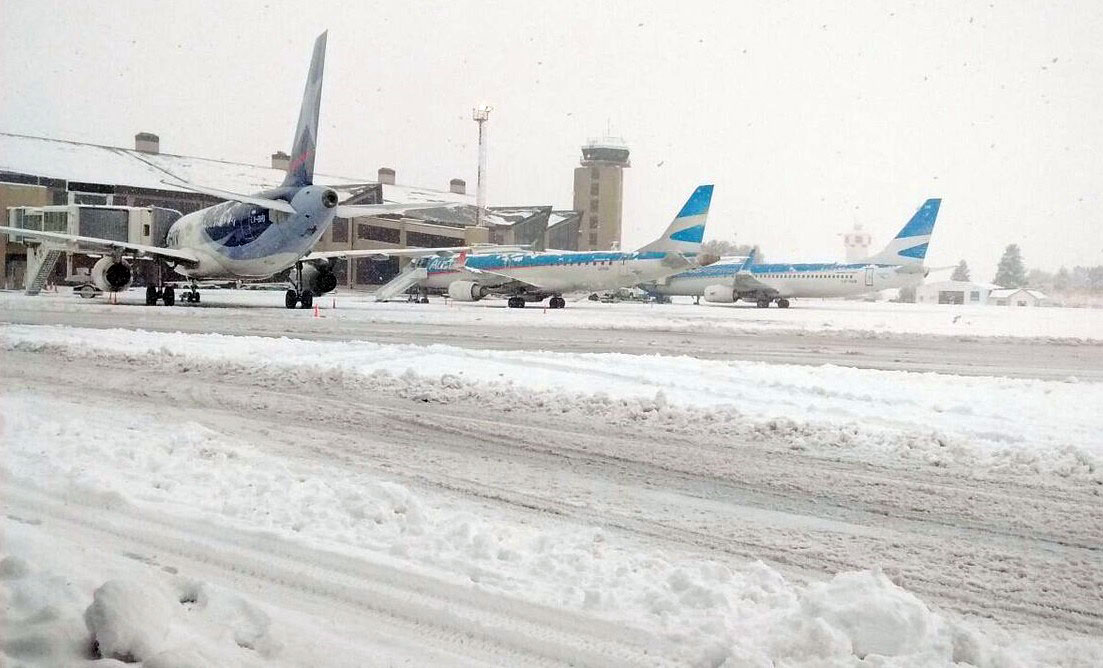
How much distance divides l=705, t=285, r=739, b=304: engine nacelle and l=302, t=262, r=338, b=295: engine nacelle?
21.9 metres

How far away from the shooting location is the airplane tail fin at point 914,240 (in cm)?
3684

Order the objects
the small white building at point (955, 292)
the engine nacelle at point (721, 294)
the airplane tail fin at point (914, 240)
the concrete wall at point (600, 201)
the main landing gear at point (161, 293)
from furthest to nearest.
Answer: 1. the concrete wall at point (600, 201)
2. the small white building at point (955, 292)
3. the engine nacelle at point (721, 294)
4. the airplane tail fin at point (914, 240)
5. the main landing gear at point (161, 293)

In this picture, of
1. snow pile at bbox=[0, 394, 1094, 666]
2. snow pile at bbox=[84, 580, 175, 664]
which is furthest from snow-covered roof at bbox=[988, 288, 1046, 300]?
snow pile at bbox=[84, 580, 175, 664]

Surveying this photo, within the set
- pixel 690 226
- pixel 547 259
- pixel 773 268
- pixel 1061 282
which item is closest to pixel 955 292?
pixel 773 268

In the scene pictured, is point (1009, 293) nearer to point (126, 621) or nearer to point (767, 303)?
point (767, 303)

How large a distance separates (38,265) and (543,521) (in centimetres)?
2484

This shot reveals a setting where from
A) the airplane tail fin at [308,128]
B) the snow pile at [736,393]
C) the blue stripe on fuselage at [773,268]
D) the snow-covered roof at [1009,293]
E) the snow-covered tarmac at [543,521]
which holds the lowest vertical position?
the snow-covered tarmac at [543,521]

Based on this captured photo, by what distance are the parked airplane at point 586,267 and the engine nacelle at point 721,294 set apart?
1013 centimetres

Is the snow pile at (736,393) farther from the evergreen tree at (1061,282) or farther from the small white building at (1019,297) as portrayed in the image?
the small white building at (1019,297)

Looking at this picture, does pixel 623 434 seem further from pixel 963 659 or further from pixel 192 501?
pixel 963 659

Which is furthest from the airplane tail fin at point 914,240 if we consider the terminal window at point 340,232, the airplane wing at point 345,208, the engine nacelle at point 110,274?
the engine nacelle at point 110,274

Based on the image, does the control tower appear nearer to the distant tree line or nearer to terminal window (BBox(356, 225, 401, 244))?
terminal window (BBox(356, 225, 401, 244))

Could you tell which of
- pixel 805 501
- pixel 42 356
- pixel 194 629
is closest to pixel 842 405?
pixel 805 501

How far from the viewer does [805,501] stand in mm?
4988
